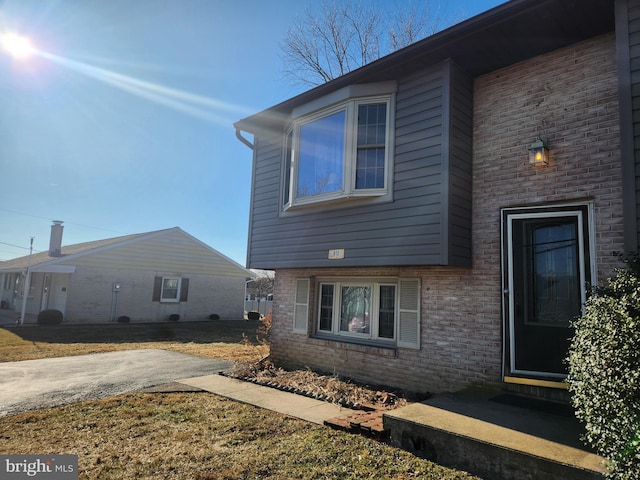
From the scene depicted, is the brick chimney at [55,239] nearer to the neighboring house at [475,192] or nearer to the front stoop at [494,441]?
the neighboring house at [475,192]

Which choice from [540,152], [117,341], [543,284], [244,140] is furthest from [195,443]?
[117,341]

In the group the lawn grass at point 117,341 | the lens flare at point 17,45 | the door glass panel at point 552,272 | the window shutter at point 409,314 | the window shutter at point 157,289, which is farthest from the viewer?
the window shutter at point 157,289

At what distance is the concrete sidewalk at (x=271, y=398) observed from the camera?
16.9 feet

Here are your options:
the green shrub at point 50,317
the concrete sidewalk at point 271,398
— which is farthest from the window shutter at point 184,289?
the concrete sidewalk at point 271,398

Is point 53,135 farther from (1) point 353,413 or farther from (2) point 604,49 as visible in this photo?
(2) point 604,49

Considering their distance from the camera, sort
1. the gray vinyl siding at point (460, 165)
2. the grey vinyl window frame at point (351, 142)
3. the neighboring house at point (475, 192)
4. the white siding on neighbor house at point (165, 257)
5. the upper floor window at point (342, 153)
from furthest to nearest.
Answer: the white siding on neighbor house at point (165, 257) → the upper floor window at point (342, 153) → the grey vinyl window frame at point (351, 142) → the gray vinyl siding at point (460, 165) → the neighboring house at point (475, 192)

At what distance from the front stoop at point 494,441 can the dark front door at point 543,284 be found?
0.90 meters

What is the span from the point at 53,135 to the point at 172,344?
300 inches

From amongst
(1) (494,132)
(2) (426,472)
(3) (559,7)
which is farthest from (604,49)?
(2) (426,472)

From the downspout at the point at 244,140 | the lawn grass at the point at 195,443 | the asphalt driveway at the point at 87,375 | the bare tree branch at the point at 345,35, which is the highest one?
the bare tree branch at the point at 345,35

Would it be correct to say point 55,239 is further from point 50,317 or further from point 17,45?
point 17,45

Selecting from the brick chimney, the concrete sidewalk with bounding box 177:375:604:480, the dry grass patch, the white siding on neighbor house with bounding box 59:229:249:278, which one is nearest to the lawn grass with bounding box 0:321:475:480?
the dry grass patch

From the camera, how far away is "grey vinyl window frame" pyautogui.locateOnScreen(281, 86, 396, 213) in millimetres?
6191

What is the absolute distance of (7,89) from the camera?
9.44 metres
